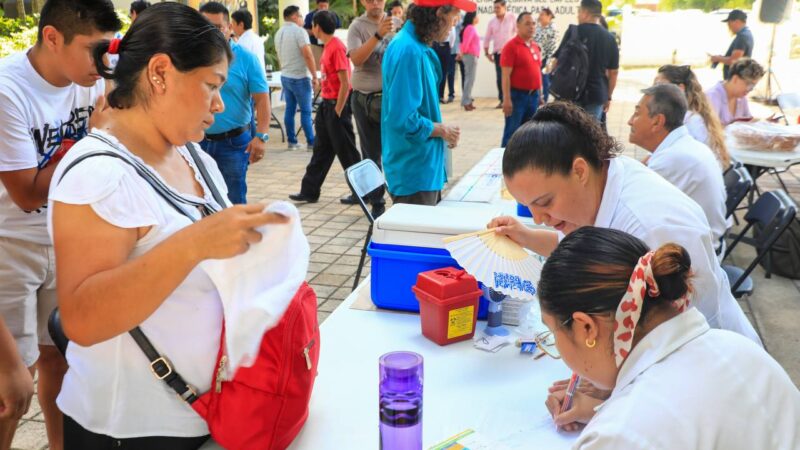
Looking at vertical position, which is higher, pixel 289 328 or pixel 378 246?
pixel 289 328

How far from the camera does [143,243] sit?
1111 mm

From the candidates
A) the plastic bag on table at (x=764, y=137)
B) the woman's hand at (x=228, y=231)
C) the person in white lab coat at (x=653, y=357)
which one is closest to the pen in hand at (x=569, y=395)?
the person in white lab coat at (x=653, y=357)

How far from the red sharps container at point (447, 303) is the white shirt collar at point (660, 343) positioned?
739 millimetres

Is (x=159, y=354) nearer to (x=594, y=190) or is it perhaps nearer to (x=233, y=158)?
(x=594, y=190)

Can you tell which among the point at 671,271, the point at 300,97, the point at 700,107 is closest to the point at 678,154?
the point at 700,107

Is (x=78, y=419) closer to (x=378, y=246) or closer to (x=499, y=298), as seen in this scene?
(x=378, y=246)

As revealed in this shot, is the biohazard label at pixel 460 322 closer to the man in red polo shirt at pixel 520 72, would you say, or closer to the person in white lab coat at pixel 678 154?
the person in white lab coat at pixel 678 154

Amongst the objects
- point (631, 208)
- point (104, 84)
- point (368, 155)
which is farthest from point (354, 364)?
point (368, 155)

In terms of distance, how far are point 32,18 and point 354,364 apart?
9316 mm

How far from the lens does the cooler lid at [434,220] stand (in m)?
1.97

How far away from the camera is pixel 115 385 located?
3.90ft

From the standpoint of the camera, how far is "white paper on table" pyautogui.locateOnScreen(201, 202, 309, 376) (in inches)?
42.0

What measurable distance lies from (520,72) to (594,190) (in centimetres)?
531

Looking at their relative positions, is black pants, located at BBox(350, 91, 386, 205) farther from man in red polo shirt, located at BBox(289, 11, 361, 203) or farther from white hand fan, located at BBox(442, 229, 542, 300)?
white hand fan, located at BBox(442, 229, 542, 300)
